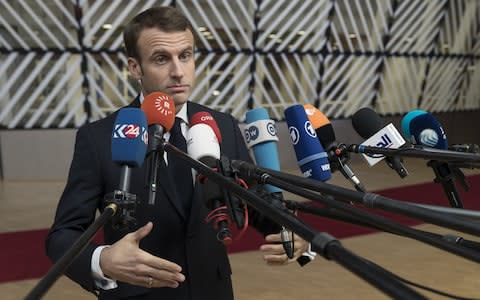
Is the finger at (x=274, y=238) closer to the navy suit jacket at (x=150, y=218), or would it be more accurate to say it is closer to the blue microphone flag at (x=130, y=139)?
the navy suit jacket at (x=150, y=218)

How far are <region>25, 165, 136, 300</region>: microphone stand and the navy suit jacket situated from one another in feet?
1.20

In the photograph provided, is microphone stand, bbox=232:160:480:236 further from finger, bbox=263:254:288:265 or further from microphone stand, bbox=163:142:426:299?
finger, bbox=263:254:288:265

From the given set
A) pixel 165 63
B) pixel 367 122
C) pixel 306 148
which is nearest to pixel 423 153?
pixel 306 148

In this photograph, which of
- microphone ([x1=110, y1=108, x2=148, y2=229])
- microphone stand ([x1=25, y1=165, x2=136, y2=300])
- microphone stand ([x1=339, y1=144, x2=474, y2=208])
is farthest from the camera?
microphone stand ([x1=339, y1=144, x2=474, y2=208])

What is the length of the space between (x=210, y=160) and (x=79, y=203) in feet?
1.28

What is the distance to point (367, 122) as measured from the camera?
1467 millimetres

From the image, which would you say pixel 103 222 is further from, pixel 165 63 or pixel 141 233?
pixel 165 63

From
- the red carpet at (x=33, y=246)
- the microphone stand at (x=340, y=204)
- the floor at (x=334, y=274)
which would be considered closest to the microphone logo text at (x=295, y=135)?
the microphone stand at (x=340, y=204)

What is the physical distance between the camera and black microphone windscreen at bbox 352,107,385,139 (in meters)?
1.44

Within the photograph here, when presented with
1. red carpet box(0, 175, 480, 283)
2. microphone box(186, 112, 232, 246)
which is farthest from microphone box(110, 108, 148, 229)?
red carpet box(0, 175, 480, 283)

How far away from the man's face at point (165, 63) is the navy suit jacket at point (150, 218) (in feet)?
0.43

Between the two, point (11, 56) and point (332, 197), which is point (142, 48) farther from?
point (11, 56)

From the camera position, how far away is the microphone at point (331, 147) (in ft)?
3.94

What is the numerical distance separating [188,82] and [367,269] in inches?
32.7
